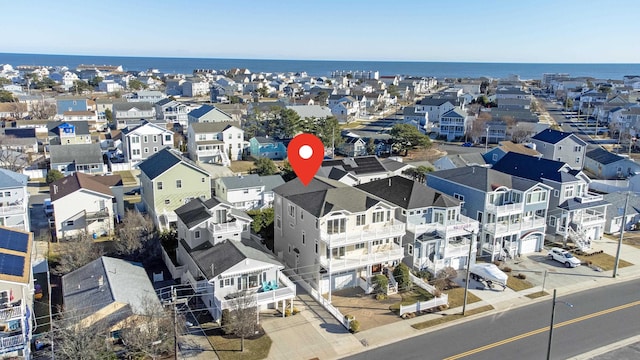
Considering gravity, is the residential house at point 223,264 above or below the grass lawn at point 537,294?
above

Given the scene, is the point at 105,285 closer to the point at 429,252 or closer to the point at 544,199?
the point at 429,252

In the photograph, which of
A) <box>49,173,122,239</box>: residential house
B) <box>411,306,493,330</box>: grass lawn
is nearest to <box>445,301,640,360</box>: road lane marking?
<box>411,306,493,330</box>: grass lawn

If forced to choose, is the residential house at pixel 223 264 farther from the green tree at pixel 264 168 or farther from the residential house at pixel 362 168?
the green tree at pixel 264 168

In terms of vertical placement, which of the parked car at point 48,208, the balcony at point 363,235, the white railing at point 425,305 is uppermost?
the balcony at point 363,235

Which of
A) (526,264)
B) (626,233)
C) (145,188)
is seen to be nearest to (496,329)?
(526,264)

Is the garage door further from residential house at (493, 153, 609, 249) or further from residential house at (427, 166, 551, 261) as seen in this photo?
residential house at (493, 153, 609, 249)

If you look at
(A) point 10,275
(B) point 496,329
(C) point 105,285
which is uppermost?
(A) point 10,275

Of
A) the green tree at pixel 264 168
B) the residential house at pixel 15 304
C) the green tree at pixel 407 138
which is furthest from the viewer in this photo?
the green tree at pixel 407 138

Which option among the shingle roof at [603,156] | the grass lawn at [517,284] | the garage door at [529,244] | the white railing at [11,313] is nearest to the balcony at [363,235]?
the grass lawn at [517,284]

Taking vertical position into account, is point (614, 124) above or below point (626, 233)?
above
